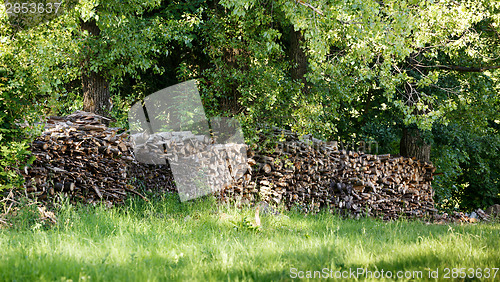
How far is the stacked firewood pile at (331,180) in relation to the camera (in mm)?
8125

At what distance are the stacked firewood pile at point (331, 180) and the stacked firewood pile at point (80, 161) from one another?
215cm

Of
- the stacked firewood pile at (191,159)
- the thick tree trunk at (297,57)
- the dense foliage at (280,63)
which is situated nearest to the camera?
the dense foliage at (280,63)

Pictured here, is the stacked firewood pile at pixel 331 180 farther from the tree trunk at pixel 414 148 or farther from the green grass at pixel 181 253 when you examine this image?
the green grass at pixel 181 253

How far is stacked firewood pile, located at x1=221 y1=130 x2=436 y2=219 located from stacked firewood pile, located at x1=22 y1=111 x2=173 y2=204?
7.06ft

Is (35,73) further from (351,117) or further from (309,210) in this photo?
(351,117)

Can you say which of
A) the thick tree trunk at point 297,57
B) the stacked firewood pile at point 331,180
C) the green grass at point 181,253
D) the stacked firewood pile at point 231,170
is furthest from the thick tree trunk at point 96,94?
Answer: the thick tree trunk at point 297,57

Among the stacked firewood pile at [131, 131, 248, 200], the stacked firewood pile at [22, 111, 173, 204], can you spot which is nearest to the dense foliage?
the stacked firewood pile at [22, 111, 173, 204]

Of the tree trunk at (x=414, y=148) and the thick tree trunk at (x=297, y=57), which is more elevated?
the thick tree trunk at (x=297, y=57)

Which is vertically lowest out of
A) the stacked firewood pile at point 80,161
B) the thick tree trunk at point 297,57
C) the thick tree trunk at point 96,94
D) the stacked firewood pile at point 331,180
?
the stacked firewood pile at point 331,180

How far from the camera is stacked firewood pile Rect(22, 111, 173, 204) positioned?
550 cm

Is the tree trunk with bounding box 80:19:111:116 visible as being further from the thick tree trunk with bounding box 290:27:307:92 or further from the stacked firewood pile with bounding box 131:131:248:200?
the thick tree trunk with bounding box 290:27:307:92

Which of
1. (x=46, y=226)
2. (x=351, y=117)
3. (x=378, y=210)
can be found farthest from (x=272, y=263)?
(x=351, y=117)

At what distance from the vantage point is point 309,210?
8398 millimetres

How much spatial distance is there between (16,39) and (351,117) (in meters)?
10.8
